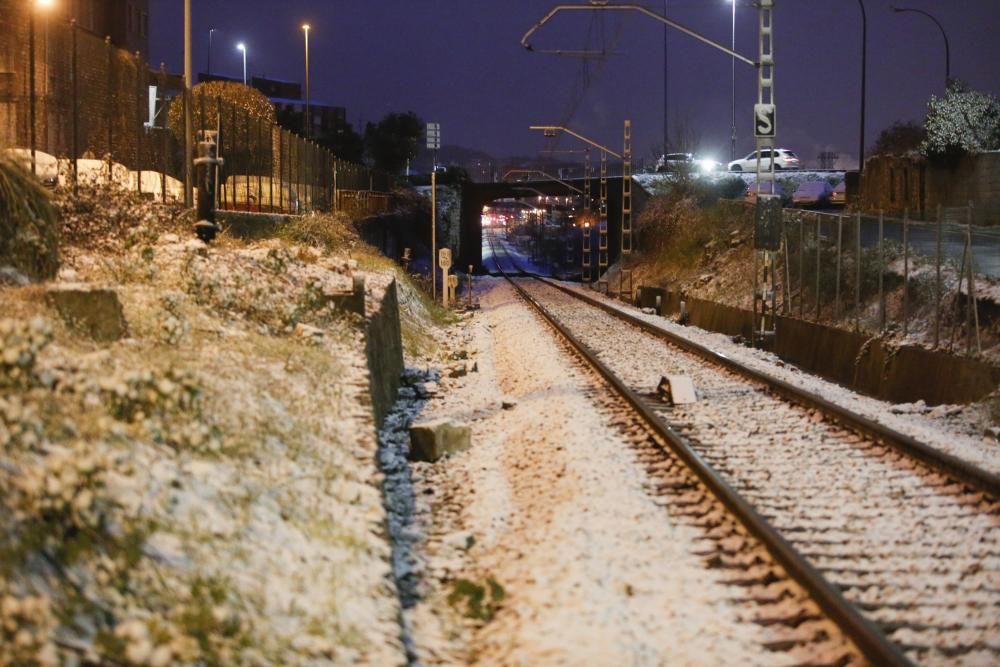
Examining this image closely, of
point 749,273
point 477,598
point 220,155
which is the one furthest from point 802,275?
point 477,598

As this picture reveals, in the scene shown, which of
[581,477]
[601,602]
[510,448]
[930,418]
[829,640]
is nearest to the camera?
[829,640]

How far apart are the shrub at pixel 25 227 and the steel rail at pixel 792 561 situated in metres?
6.93

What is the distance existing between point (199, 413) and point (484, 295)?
40226mm

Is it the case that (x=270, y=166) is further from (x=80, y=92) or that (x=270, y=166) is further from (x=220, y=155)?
(x=80, y=92)

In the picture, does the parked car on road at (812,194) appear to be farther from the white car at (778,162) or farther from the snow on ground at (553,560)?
the snow on ground at (553,560)

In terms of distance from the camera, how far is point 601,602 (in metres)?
6.80

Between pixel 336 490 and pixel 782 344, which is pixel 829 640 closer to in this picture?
pixel 336 490

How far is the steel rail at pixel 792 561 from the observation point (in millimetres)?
5850

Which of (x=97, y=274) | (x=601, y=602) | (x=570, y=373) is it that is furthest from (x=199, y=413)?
(x=570, y=373)

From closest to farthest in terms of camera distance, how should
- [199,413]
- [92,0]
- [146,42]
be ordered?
[199,413] < [92,0] < [146,42]

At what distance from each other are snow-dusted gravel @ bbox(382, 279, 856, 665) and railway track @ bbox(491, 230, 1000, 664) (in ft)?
0.89

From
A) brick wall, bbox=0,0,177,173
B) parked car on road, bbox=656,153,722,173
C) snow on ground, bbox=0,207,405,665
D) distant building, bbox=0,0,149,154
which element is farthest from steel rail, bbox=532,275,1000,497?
parked car on road, bbox=656,153,722,173

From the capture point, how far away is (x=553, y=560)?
7.71m

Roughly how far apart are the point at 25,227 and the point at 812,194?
49.4 m
